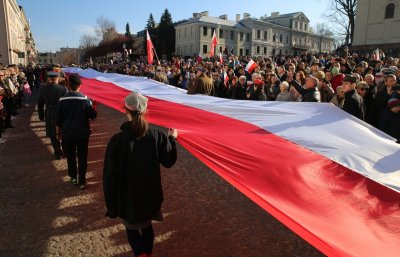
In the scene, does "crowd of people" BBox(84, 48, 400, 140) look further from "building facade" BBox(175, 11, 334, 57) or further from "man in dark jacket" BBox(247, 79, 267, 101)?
"building facade" BBox(175, 11, 334, 57)

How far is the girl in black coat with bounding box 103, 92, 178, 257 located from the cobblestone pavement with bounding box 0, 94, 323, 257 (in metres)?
0.98

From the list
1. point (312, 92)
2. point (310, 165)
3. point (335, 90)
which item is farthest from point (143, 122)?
point (335, 90)

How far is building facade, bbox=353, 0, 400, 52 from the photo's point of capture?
36094mm

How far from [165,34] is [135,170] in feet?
222

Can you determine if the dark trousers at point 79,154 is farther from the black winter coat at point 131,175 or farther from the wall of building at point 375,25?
the wall of building at point 375,25

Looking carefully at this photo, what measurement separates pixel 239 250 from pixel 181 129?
1.64 m

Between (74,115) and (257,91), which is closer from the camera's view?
(74,115)

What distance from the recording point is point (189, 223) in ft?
15.6

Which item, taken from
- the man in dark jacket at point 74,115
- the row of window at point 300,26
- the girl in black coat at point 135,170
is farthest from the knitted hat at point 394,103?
the row of window at point 300,26

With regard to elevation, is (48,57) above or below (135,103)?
above

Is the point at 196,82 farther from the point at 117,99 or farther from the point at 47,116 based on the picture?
the point at 47,116

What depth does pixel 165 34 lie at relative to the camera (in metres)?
67.7

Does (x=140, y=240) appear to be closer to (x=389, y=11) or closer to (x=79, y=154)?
(x=79, y=154)

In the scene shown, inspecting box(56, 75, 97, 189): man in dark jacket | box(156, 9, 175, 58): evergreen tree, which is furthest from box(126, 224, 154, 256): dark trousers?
box(156, 9, 175, 58): evergreen tree
